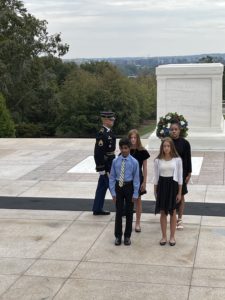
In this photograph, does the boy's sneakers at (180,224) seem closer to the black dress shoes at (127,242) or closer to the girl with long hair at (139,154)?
the girl with long hair at (139,154)

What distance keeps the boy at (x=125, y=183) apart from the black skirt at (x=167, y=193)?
11.0 inches

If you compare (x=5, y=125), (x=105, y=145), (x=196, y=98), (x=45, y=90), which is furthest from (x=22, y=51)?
(x=105, y=145)

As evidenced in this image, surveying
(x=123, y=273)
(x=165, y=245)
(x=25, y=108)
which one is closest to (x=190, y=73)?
(x=165, y=245)

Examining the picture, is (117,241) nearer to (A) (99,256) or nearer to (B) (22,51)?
(A) (99,256)

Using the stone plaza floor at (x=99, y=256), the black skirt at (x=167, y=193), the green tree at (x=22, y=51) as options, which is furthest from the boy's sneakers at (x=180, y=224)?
the green tree at (x=22, y=51)

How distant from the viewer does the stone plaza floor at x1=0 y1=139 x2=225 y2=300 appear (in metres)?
4.92

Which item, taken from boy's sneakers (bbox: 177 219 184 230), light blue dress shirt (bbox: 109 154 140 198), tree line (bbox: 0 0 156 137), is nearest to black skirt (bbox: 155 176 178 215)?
light blue dress shirt (bbox: 109 154 140 198)

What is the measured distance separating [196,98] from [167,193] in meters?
7.86

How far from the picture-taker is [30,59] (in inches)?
1596

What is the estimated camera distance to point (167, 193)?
6.12 m

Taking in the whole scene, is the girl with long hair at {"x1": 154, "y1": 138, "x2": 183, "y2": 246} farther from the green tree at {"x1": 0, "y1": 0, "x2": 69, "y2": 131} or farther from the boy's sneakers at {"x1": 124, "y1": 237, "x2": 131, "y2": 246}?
the green tree at {"x1": 0, "y1": 0, "x2": 69, "y2": 131}

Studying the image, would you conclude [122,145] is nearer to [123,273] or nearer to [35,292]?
[123,273]

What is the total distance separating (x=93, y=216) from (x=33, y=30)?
34.5 meters

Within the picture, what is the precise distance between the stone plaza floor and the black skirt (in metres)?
0.46
